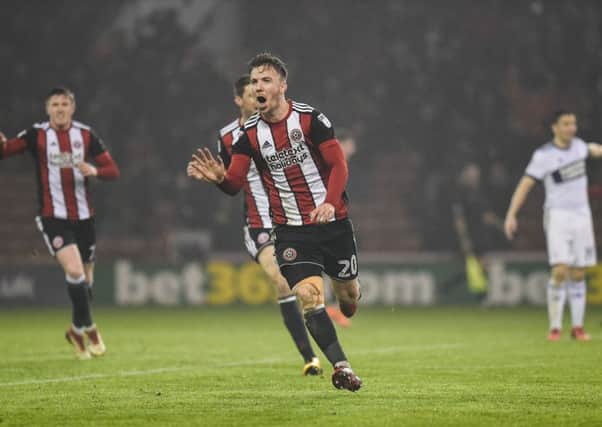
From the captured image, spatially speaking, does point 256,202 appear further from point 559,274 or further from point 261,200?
point 559,274

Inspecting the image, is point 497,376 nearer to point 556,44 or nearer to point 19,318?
point 19,318

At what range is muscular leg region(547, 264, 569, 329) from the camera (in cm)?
1194

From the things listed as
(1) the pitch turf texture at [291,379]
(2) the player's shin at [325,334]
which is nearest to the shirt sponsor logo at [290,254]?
(2) the player's shin at [325,334]

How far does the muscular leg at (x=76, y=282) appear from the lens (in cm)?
1020

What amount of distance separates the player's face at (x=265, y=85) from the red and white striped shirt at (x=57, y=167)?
3680 millimetres

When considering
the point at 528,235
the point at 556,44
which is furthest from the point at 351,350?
the point at 556,44

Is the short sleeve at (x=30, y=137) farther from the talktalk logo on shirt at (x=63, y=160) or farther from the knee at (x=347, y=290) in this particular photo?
the knee at (x=347, y=290)

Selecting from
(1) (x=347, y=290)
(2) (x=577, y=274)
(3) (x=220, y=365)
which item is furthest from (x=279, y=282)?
(2) (x=577, y=274)

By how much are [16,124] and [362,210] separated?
6.79 m

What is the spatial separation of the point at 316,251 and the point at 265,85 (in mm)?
1101

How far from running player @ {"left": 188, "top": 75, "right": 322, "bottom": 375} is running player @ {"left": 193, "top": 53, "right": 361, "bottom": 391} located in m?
1.45

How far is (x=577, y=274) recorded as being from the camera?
12.2m

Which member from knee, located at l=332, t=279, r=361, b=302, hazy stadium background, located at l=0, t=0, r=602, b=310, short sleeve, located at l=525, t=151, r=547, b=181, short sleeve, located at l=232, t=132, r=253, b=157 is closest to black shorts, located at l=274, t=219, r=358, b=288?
knee, located at l=332, t=279, r=361, b=302

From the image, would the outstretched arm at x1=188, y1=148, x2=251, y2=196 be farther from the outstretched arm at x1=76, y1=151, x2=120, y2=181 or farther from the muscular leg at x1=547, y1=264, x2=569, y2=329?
the muscular leg at x1=547, y1=264, x2=569, y2=329
